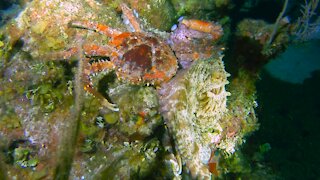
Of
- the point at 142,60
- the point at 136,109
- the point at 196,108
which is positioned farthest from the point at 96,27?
the point at 196,108

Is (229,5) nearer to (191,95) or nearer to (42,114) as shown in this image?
(191,95)

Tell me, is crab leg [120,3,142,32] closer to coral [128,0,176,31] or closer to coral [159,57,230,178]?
coral [128,0,176,31]

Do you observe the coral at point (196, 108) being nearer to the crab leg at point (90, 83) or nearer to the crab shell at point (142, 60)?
the crab shell at point (142, 60)

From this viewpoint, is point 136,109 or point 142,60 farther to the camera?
point 142,60

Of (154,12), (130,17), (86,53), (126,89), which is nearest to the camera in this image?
(86,53)

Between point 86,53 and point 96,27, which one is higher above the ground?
point 96,27

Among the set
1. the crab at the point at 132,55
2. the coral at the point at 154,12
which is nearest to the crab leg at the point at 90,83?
the crab at the point at 132,55

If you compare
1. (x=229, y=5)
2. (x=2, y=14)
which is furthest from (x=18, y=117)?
(x=229, y=5)

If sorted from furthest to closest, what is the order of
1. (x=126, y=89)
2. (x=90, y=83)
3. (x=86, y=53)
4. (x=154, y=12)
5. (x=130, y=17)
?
(x=154, y=12) < (x=130, y=17) < (x=126, y=89) < (x=86, y=53) < (x=90, y=83)

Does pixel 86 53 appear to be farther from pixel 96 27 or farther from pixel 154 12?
pixel 154 12

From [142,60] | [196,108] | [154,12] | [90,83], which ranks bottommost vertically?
[196,108]
